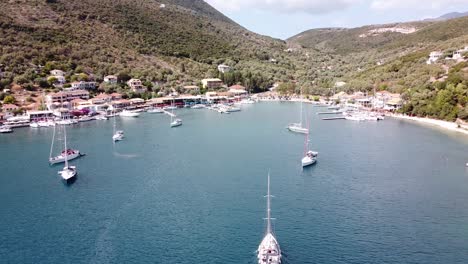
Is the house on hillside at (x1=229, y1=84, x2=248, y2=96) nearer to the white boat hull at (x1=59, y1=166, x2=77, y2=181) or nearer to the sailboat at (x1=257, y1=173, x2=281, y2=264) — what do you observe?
the white boat hull at (x1=59, y1=166, x2=77, y2=181)

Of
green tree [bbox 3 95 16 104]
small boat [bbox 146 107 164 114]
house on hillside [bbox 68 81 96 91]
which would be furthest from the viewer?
house on hillside [bbox 68 81 96 91]

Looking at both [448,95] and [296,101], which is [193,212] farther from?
[296,101]

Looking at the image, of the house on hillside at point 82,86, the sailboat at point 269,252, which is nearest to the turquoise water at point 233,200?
the sailboat at point 269,252

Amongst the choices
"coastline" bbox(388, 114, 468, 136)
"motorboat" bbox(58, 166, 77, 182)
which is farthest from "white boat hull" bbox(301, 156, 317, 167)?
"coastline" bbox(388, 114, 468, 136)

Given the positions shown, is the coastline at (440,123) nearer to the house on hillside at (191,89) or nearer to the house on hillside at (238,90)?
the house on hillside at (238,90)

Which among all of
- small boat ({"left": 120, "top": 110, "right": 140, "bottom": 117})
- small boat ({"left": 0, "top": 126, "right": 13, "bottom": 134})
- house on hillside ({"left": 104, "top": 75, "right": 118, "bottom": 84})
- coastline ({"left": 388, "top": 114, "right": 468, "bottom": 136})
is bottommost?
coastline ({"left": 388, "top": 114, "right": 468, "bottom": 136})

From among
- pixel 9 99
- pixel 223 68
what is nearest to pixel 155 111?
pixel 9 99

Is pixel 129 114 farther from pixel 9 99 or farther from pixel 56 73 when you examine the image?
pixel 56 73

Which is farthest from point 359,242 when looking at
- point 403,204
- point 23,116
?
point 23,116
